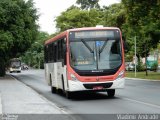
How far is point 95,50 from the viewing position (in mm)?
22281

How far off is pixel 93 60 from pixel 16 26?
3888cm

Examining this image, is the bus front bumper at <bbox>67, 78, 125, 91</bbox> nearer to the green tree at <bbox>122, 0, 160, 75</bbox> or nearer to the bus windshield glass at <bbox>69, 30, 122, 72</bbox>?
the bus windshield glass at <bbox>69, 30, 122, 72</bbox>

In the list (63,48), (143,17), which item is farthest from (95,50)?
(143,17)

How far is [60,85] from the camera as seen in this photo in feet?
81.9

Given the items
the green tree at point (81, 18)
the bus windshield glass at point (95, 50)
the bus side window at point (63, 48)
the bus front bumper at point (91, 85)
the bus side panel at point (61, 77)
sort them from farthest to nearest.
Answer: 1. the green tree at point (81, 18)
2. the bus side panel at point (61, 77)
3. the bus side window at point (63, 48)
4. the bus windshield glass at point (95, 50)
5. the bus front bumper at point (91, 85)

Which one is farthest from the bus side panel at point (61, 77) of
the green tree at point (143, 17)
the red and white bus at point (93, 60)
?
the green tree at point (143, 17)

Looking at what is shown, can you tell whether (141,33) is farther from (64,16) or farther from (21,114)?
(64,16)

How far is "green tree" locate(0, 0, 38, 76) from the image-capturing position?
191 ft

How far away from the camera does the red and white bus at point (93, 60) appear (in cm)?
2195

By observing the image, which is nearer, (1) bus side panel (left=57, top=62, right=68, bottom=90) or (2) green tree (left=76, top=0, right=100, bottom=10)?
(1) bus side panel (left=57, top=62, right=68, bottom=90)

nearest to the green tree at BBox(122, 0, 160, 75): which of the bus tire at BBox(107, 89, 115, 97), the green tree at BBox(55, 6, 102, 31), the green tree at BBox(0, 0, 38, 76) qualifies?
the bus tire at BBox(107, 89, 115, 97)

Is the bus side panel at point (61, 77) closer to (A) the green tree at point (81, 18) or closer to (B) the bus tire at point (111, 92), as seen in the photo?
(B) the bus tire at point (111, 92)

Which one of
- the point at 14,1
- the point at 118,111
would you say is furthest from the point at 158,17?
the point at 118,111

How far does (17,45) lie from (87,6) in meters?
63.4
